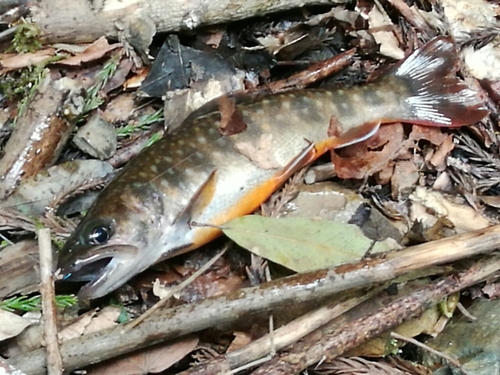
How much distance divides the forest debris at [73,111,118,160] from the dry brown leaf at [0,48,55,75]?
36 centimetres

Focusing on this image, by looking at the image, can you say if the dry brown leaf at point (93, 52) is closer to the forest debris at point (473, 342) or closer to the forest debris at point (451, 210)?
the forest debris at point (451, 210)

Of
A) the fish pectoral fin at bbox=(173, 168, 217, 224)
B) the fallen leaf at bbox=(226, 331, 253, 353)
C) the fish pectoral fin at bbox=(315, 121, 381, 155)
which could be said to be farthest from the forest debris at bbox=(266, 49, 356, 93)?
the fallen leaf at bbox=(226, 331, 253, 353)

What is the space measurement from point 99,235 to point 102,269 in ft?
0.46

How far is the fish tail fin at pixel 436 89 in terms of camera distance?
9.54 feet

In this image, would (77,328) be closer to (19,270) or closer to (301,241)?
(19,270)

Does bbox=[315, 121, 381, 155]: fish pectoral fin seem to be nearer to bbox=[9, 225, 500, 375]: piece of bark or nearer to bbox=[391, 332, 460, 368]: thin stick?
bbox=[9, 225, 500, 375]: piece of bark

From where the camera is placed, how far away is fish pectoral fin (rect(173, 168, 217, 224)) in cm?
255

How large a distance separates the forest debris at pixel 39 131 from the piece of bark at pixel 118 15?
0.34 meters

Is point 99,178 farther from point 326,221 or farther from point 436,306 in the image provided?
point 436,306

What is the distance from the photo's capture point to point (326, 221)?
2592mm

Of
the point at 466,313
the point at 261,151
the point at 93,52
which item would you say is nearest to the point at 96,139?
the point at 93,52

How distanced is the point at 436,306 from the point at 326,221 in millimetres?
535

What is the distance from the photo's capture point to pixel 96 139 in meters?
2.90

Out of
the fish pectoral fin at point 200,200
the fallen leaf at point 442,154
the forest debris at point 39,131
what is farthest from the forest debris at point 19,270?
the fallen leaf at point 442,154
